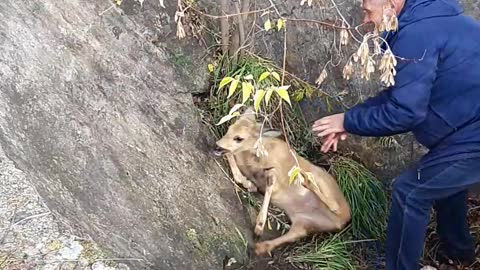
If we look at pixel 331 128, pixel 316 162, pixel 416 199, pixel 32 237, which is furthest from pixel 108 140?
pixel 416 199

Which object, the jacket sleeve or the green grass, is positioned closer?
the jacket sleeve

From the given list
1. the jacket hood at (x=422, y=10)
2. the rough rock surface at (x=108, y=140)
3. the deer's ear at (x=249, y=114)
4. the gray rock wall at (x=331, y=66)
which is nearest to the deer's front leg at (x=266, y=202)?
the rough rock surface at (x=108, y=140)

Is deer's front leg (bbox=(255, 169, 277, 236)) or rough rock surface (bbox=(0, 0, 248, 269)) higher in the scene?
rough rock surface (bbox=(0, 0, 248, 269))

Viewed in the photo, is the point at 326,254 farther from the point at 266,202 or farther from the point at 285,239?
the point at 266,202

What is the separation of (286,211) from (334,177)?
17.9 inches

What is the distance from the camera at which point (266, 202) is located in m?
4.68

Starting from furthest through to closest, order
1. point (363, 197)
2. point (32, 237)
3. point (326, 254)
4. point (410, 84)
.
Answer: point (363, 197) → point (326, 254) → point (32, 237) → point (410, 84)

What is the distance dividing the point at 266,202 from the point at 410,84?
1.41 m

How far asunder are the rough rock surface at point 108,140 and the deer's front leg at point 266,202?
0.41 ft

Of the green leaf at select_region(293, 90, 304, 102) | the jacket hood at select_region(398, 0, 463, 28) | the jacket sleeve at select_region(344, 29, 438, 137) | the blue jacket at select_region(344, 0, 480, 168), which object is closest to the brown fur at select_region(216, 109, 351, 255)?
the green leaf at select_region(293, 90, 304, 102)

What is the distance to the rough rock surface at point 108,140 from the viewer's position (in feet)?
14.9

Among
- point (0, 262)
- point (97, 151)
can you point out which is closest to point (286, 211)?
point (97, 151)

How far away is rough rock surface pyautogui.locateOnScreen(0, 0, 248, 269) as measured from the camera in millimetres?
4555

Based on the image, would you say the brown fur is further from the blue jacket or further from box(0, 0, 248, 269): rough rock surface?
the blue jacket
